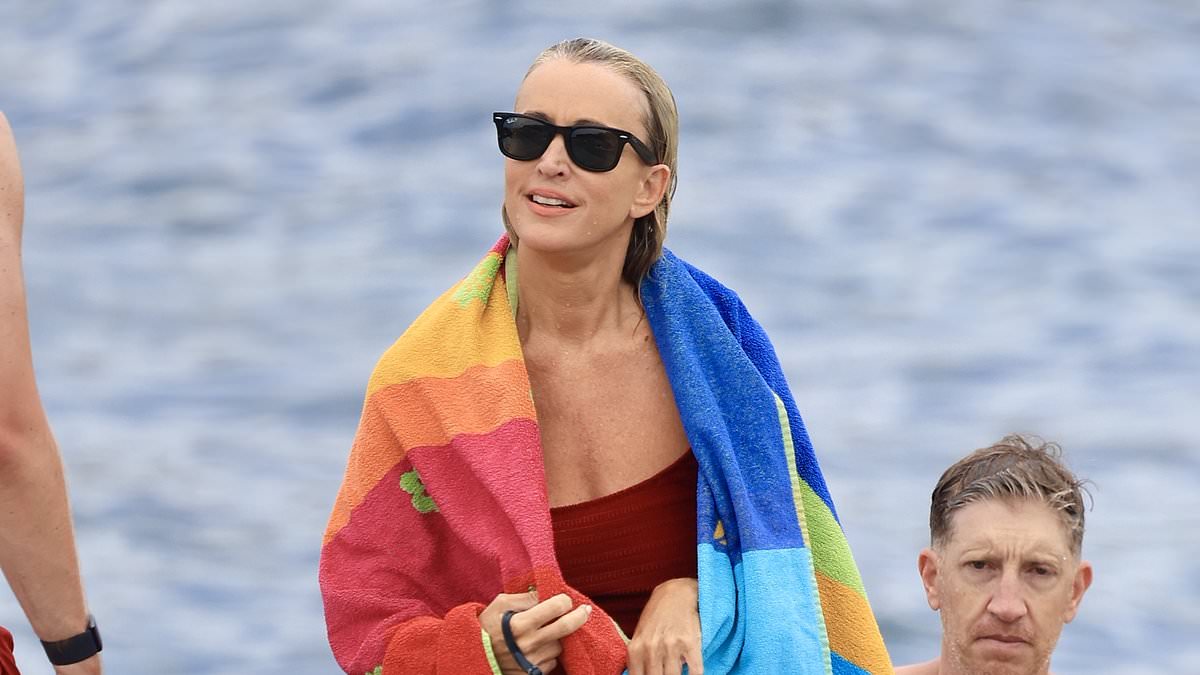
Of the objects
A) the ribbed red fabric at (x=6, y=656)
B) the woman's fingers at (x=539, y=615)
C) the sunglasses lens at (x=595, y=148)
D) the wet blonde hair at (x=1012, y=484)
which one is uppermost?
the sunglasses lens at (x=595, y=148)

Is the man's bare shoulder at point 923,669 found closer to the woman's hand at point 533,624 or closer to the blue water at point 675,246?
the woman's hand at point 533,624

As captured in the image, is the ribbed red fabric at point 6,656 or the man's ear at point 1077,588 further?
the man's ear at point 1077,588

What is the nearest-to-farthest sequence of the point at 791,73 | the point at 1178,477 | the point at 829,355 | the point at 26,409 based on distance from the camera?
the point at 26,409 < the point at 1178,477 < the point at 829,355 < the point at 791,73

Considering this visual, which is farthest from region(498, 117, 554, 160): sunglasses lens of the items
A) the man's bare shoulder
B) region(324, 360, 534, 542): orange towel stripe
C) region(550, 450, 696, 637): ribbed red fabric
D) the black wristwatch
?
the man's bare shoulder

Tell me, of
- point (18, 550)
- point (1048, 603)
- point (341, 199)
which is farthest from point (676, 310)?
point (341, 199)

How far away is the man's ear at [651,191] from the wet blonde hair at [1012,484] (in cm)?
85

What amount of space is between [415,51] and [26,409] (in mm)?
9802

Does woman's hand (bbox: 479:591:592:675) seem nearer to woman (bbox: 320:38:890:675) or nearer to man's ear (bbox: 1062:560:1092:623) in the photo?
woman (bbox: 320:38:890:675)

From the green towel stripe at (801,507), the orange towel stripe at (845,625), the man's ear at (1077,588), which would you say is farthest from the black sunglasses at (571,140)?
the man's ear at (1077,588)

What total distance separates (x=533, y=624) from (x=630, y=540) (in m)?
0.28

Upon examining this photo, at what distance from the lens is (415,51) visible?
1245 centimetres

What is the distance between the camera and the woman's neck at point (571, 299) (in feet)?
10.5

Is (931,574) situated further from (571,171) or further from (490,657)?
(571,171)

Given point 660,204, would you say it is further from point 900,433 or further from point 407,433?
point 900,433
